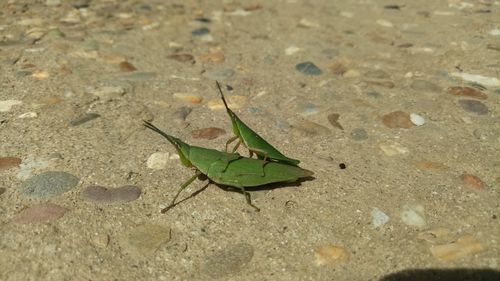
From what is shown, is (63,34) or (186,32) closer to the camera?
(63,34)

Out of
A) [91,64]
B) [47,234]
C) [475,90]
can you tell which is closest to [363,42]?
[475,90]

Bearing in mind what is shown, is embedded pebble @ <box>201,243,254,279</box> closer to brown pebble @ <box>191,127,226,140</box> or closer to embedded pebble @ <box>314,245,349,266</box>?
embedded pebble @ <box>314,245,349,266</box>

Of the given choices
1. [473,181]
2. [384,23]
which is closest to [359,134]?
[473,181]

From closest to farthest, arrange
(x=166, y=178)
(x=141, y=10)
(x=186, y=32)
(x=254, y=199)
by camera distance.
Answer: (x=254, y=199), (x=166, y=178), (x=186, y=32), (x=141, y=10)

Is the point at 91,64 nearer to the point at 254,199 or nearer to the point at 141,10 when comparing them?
the point at 141,10

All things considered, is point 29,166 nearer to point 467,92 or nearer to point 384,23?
point 467,92

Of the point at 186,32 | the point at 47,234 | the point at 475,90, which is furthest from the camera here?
the point at 186,32

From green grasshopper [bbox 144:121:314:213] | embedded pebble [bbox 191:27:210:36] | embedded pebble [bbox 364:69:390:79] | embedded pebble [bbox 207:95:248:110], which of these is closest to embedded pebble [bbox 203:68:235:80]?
embedded pebble [bbox 207:95:248:110]
